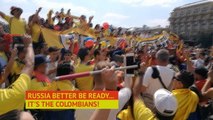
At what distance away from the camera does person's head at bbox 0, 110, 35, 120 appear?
92.3 inches

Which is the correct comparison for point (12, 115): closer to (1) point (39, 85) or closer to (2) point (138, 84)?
(2) point (138, 84)

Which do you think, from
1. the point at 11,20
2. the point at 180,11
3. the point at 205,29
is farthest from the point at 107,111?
the point at 180,11

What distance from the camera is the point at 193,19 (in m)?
95.6

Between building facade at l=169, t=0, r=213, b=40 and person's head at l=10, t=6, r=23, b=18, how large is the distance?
7852 centimetres

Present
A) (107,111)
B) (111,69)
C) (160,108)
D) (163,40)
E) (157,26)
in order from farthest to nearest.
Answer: (157,26) < (163,40) < (160,108) < (107,111) < (111,69)

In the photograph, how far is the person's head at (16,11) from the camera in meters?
7.68

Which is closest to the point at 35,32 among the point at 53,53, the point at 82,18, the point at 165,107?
the point at 53,53

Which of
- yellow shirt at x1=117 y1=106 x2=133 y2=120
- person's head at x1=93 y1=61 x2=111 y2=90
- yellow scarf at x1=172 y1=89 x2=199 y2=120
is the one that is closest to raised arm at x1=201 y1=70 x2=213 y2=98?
yellow scarf at x1=172 y1=89 x2=199 y2=120

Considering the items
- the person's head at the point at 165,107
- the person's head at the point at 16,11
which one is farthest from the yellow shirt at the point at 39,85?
the person's head at the point at 16,11

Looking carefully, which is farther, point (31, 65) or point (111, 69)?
point (31, 65)

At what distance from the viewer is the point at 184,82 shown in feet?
14.3

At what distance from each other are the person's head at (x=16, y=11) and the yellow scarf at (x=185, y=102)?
176 inches

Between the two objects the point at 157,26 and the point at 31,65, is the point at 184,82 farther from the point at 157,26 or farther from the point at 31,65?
the point at 157,26

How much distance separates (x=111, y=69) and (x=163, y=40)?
1326 cm
